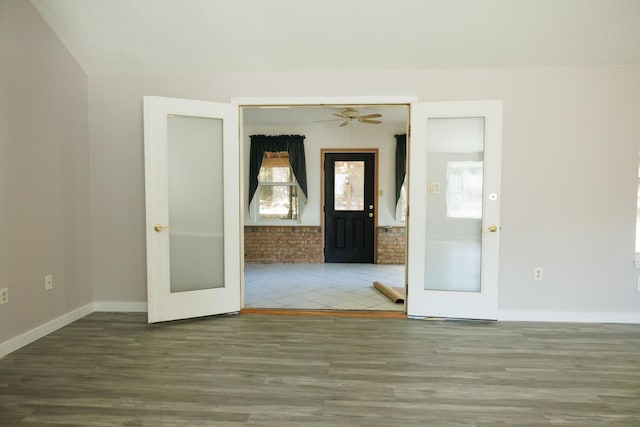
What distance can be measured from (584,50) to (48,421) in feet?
16.3

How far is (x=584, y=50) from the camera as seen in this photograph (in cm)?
335

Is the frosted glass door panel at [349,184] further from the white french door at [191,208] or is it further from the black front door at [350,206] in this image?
the white french door at [191,208]

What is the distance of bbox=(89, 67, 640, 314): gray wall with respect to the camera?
11.6ft

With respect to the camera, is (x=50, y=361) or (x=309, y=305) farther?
(x=309, y=305)

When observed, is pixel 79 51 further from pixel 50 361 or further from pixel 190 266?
pixel 50 361

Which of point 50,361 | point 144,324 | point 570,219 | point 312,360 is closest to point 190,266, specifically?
point 144,324

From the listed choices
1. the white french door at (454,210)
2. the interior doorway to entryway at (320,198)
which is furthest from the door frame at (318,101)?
the interior doorway to entryway at (320,198)

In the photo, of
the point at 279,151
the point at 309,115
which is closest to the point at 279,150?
the point at 279,151

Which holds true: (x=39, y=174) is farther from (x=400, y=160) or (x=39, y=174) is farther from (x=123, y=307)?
(x=400, y=160)

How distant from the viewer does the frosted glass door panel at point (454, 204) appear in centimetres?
359

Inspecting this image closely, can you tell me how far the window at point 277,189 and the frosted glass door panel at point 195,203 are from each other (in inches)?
136

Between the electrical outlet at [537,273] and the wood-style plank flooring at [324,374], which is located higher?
the electrical outlet at [537,273]

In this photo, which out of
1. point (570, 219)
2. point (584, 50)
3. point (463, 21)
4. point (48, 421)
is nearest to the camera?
point (48, 421)

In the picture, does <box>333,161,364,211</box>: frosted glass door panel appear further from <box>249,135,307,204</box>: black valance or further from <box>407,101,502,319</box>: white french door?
<box>407,101,502,319</box>: white french door
